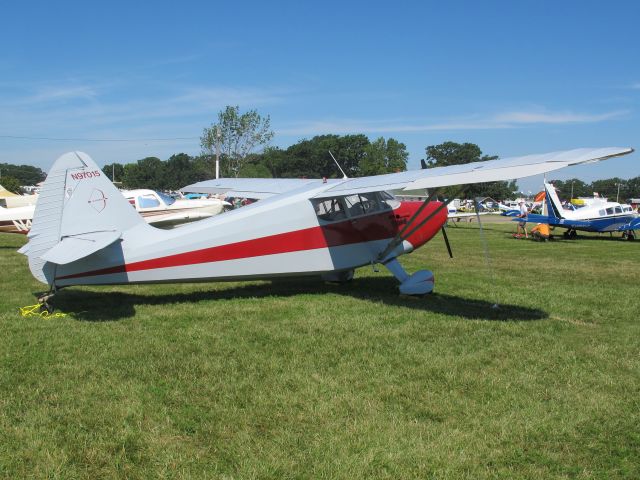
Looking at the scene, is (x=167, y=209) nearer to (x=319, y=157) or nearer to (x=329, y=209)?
(x=329, y=209)

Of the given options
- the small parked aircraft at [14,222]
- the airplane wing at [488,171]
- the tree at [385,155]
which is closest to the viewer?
the airplane wing at [488,171]

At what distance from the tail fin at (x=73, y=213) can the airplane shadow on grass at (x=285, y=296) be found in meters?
0.92

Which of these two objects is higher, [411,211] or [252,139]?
[252,139]

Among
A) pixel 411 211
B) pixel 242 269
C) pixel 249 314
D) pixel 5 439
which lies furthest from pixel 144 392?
pixel 411 211

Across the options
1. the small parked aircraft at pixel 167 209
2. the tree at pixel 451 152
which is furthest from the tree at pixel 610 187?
the small parked aircraft at pixel 167 209

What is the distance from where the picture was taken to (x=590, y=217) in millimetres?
22172

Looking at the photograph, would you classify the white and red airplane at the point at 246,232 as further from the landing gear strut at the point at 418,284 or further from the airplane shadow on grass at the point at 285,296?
the airplane shadow on grass at the point at 285,296

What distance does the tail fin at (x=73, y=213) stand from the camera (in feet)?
21.1

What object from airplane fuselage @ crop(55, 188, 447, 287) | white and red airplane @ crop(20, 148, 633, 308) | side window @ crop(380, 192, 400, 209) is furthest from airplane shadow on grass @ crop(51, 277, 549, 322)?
side window @ crop(380, 192, 400, 209)

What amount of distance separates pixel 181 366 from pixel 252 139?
40490 millimetres

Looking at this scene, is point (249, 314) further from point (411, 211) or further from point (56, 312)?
point (411, 211)

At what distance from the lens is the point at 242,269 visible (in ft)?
24.1

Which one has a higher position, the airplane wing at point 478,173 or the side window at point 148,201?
the airplane wing at point 478,173

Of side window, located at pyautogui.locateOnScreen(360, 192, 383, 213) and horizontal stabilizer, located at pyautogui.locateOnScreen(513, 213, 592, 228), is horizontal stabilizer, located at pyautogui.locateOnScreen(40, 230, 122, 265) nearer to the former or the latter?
side window, located at pyautogui.locateOnScreen(360, 192, 383, 213)
